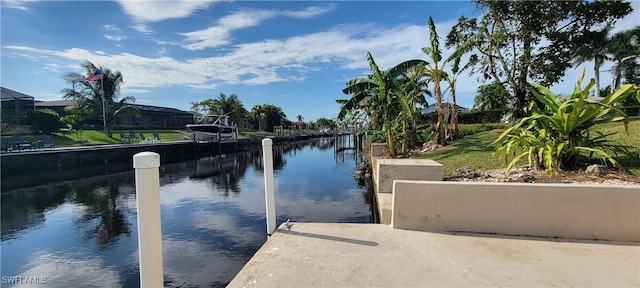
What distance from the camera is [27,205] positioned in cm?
1115

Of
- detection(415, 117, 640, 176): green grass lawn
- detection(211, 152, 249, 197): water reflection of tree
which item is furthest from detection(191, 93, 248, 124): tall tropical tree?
detection(415, 117, 640, 176): green grass lawn

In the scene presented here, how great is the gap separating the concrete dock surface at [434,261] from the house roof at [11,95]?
3510cm

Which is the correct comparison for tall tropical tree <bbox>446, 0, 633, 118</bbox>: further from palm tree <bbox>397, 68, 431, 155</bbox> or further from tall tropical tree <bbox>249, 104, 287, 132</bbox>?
tall tropical tree <bbox>249, 104, 287, 132</bbox>

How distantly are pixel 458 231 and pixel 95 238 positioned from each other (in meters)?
8.39

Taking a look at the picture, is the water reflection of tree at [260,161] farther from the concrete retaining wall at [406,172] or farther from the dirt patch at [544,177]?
the dirt patch at [544,177]

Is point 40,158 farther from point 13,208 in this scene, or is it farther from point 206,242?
point 206,242

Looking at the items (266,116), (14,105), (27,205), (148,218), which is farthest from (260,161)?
(266,116)

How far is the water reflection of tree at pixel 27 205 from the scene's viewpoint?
880 centimetres

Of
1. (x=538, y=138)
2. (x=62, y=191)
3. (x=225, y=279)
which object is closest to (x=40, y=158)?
(x=62, y=191)

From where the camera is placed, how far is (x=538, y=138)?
566 cm

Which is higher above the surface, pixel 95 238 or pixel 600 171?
pixel 600 171

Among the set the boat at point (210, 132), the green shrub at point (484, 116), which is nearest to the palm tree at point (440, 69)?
the green shrub at point (484, 116)

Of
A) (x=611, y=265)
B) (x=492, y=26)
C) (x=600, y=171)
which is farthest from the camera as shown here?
(x=492, y=26)

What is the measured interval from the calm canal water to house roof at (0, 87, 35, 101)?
19005 mm
